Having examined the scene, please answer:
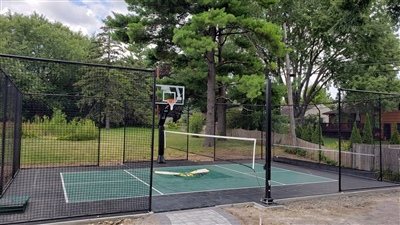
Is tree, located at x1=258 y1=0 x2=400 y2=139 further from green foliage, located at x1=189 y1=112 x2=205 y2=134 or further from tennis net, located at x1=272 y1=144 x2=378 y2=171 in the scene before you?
green foliage, located at x1=189 y1=112 x2=205 y2=134

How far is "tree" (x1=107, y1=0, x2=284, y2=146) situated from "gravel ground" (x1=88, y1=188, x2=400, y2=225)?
738 cm

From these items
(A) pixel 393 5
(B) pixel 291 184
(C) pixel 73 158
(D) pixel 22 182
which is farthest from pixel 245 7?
(D) pixel 22 182

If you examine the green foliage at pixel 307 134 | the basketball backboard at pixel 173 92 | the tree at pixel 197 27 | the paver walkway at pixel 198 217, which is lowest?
the paver walkway at pixel 198 217

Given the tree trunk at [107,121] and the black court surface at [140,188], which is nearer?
the black court surface at [140,188]

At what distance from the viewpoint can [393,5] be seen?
863cm

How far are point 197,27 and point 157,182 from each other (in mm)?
6851

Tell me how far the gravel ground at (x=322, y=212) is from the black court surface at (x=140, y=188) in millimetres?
391

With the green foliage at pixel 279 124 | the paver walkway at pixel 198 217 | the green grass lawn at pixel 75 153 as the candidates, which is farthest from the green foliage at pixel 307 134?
the paver walkway at pixel 198 217

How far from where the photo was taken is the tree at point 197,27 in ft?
38.2

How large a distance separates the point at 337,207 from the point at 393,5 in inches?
257

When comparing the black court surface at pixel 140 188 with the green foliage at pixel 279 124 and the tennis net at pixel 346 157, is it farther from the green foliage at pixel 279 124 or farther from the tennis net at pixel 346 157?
the green foliage at pixel 279 124

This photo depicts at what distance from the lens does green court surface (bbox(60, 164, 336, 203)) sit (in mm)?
6133

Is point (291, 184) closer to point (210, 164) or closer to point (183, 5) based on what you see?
point (210, 164)

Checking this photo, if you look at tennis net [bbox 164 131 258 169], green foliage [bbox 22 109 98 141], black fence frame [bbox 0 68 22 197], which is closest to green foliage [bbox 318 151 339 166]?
tennis net [bbox 164 131 258 169]
